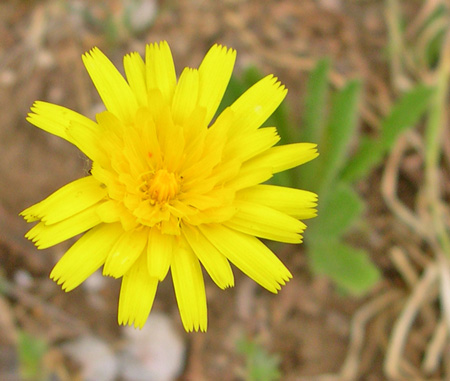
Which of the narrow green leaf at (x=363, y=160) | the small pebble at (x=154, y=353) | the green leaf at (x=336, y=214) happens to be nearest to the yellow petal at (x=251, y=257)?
the green leaf at (x=336, y=214)

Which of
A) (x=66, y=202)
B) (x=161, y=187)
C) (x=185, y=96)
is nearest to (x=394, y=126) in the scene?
(x=185, y=96)

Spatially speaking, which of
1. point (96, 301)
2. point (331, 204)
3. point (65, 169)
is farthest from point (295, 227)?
point (65, 169)

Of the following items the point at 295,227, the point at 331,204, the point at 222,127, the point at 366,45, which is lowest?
the point at 331,204

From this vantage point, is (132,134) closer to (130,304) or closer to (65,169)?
(130,304)

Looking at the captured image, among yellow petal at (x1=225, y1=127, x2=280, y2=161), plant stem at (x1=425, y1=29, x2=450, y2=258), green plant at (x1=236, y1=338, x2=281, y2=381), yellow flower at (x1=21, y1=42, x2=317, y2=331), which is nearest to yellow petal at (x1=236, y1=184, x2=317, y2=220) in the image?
yellow flower at (x1=21, y1=42, x2=317, y2=331)

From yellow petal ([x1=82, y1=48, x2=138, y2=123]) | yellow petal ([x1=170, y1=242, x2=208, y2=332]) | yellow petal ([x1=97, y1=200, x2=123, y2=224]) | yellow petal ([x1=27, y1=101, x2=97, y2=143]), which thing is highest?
yellow petal ([x1=82, y1=48, x2=138, y2=123])

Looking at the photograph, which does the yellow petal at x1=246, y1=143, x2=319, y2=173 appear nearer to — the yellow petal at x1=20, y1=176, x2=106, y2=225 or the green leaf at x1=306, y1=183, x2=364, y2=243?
the yellow petal at x1=20, y1=176, x2=106, y2=225
